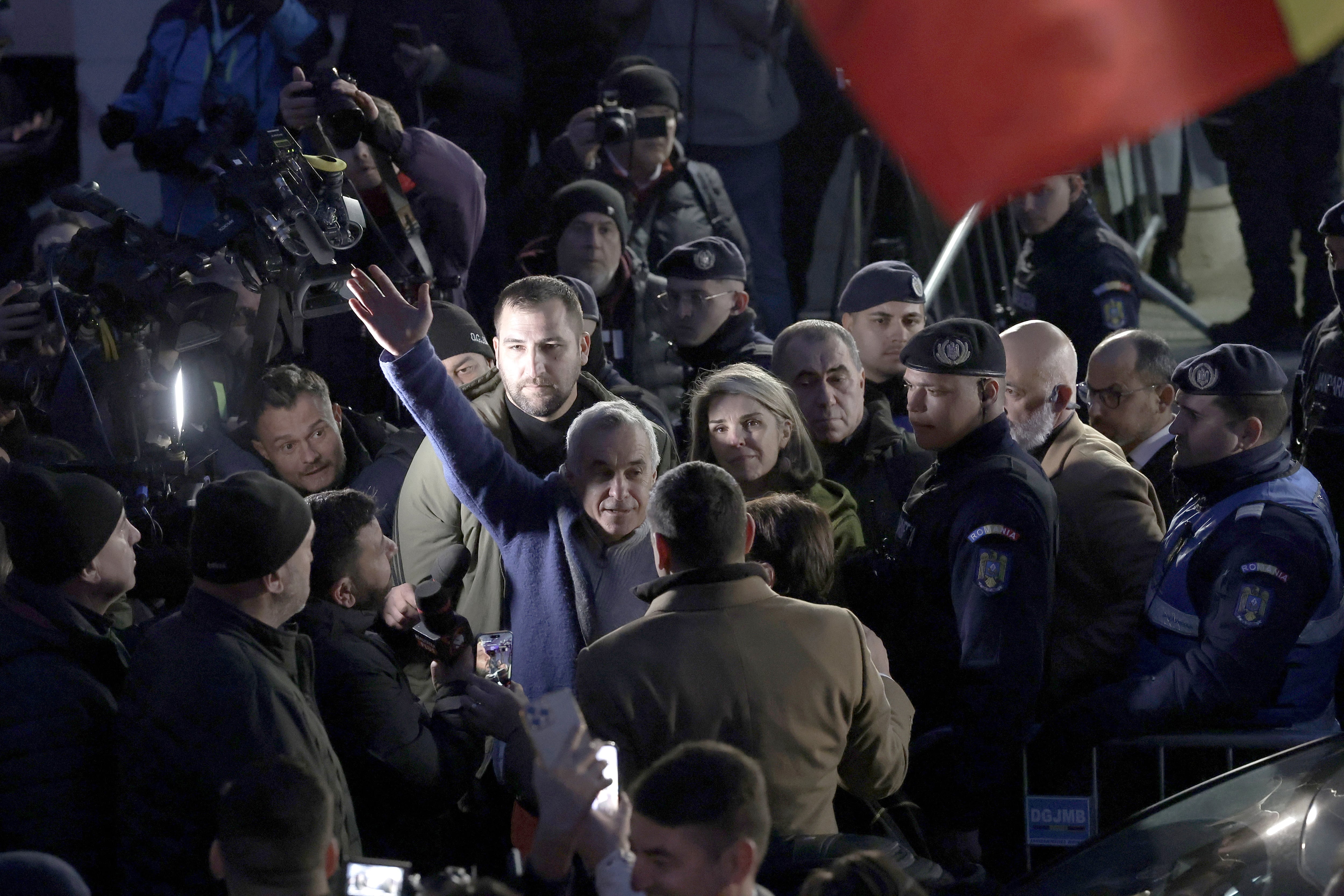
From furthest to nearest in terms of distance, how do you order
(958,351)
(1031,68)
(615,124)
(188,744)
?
(1031,68), (615,124), (958,351), (188,744)

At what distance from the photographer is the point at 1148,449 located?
5.06m

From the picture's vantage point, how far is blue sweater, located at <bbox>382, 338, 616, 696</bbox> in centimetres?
388

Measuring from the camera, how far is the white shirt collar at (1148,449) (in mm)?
5031

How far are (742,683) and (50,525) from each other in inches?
57.6

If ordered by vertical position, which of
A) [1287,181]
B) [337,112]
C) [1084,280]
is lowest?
[1084,280]

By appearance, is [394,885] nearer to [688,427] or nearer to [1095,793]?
[1095,793]

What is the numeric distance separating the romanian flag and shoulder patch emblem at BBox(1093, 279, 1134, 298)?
1.38 meters

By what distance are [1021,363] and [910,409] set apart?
2.40 ft

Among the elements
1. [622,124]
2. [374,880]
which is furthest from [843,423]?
[374,880]

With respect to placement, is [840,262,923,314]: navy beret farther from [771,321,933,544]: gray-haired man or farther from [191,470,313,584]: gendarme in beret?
[191,470,313,584]: gendarme in beret

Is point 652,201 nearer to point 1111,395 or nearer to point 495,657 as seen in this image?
point 1111,395

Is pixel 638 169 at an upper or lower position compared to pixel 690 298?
upper

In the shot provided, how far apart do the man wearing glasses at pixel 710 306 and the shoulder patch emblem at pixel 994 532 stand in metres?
1.70

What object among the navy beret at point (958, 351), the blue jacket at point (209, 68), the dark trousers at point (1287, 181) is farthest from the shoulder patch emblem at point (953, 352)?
the dark trousers at point (1287, 181)
